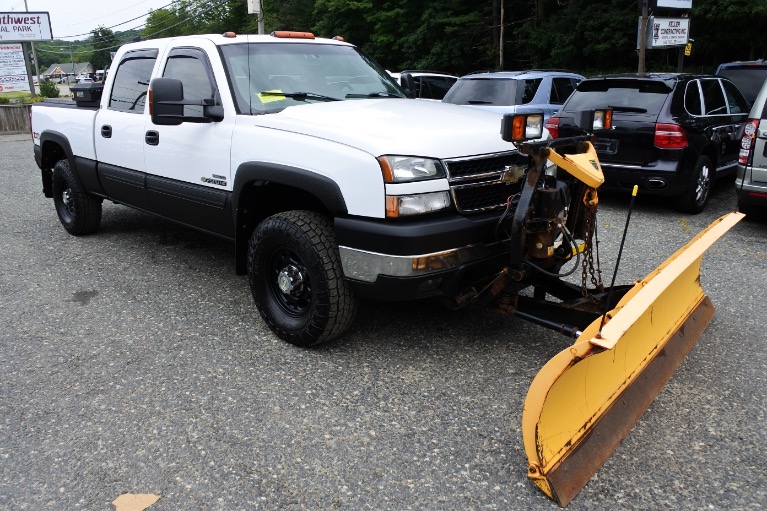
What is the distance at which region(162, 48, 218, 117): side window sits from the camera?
4523 mm

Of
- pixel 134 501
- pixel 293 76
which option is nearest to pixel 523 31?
pixel 293 76

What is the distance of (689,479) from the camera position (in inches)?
109

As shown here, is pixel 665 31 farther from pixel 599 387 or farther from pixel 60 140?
pixel 599 387

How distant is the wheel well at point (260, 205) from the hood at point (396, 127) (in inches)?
17.4

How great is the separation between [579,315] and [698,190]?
16.8 ft

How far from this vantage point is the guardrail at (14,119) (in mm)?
19969

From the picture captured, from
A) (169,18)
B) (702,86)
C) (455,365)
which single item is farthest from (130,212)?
(169,18)

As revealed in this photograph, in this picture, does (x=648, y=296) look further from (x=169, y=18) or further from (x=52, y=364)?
(x=169, y=18)

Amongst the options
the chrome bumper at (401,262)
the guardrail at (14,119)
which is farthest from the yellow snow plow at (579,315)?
the guardrail at (14,119)

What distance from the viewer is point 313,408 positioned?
3361 millimetres

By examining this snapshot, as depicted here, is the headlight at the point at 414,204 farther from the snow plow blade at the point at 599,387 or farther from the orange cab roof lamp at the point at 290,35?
the orange cab roof lamp at the point at 290,35

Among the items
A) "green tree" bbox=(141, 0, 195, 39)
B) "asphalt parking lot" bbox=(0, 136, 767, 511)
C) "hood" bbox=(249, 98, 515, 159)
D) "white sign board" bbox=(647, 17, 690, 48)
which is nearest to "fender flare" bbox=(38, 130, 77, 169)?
"asphalt parking lot" bbox=(0, 136, 767, 511)

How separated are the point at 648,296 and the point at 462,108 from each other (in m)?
2.28

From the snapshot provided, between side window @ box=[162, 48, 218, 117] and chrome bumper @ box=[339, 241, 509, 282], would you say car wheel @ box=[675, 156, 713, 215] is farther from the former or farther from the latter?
side window @ box=[162, 48, 218, 117]
